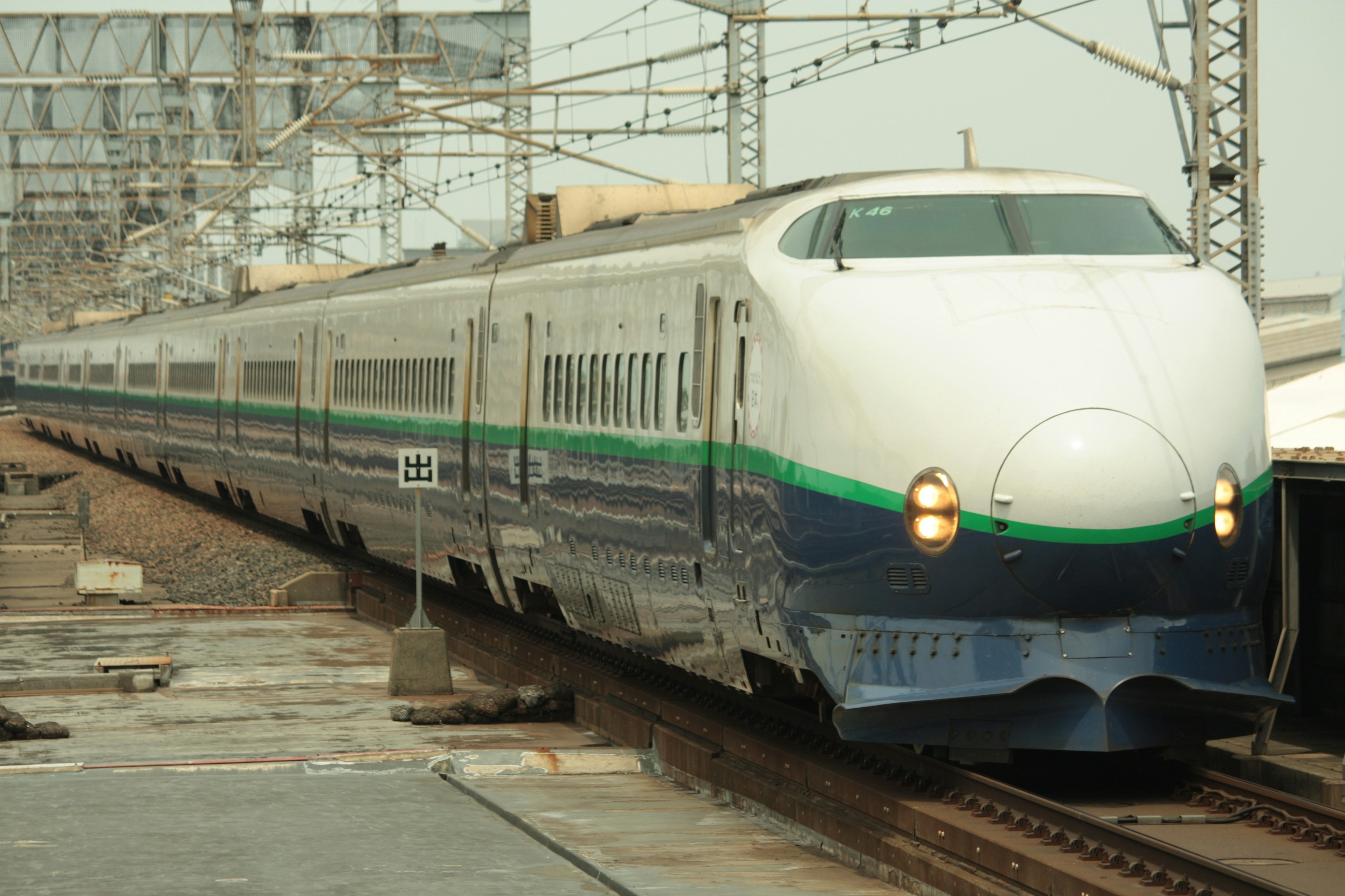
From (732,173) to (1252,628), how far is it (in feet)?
49.4

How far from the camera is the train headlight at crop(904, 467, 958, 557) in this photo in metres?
8.99

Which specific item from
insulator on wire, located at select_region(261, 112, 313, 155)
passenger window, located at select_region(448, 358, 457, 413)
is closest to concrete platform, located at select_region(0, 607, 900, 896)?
passenger window, located at select_region(448, 358, 457, 413)

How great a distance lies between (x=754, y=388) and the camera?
1042 cm

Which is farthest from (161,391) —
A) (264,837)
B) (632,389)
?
(264,837)

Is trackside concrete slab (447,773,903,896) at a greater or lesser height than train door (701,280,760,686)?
lesser

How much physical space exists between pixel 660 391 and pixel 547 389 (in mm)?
2756

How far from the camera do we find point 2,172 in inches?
2004

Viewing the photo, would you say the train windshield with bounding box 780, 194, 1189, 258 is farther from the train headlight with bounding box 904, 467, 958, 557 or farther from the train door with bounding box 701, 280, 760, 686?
the train headlight with bounding box 904, 467, 958, 557

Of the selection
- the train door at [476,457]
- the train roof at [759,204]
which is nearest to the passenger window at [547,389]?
the train roof at [759,204]

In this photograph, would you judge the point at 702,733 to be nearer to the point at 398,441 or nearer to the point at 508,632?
the point at 508,632

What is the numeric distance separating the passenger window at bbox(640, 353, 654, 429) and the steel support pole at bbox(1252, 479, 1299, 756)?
12.7ft

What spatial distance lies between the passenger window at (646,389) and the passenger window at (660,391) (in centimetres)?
7

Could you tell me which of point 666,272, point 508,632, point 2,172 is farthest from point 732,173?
point 2,172

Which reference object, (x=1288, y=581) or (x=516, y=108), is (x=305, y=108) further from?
(x=1288, y=581)
